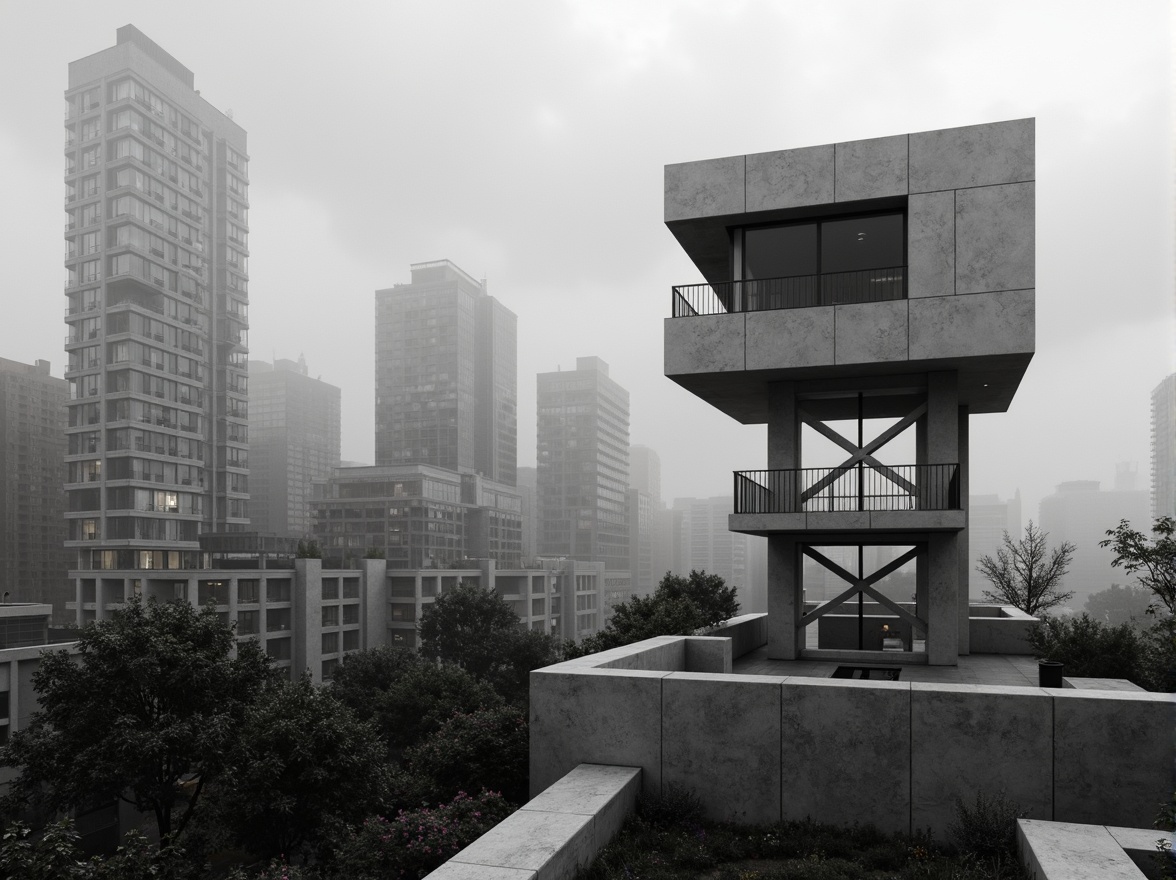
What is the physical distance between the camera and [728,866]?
27.4ft

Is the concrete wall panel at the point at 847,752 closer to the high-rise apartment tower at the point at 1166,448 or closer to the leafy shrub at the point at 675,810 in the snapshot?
the leafy shrub at the point at 675,810

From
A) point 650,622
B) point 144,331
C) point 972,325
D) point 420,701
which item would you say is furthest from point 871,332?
point 144,331

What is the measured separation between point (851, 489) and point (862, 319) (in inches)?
154

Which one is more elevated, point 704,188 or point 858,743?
point 704,188

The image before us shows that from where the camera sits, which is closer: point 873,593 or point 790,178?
point 790,178

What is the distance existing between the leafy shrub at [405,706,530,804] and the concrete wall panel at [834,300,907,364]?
10.3 meters

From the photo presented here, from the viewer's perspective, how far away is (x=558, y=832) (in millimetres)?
7645

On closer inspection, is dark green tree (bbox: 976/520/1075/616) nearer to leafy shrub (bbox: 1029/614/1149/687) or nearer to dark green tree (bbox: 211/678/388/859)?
leafy shrub (bbox: 1029/614/1149/687)

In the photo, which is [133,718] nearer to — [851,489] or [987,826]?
[851,489]

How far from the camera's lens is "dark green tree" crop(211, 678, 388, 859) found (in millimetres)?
22500

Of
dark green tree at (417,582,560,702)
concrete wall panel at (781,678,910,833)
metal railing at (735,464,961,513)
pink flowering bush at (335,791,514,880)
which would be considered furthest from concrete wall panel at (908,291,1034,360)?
dark green tree at (417,582,560,702)

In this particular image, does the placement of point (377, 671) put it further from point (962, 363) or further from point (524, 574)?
point (524, 574)

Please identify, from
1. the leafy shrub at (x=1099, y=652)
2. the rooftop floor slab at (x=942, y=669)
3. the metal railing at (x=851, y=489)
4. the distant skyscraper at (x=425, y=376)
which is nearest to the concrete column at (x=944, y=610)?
the rooftop floor slab at (x=942, y=669)

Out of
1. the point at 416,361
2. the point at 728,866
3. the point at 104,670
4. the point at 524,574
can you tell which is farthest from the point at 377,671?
the point at 416,361
